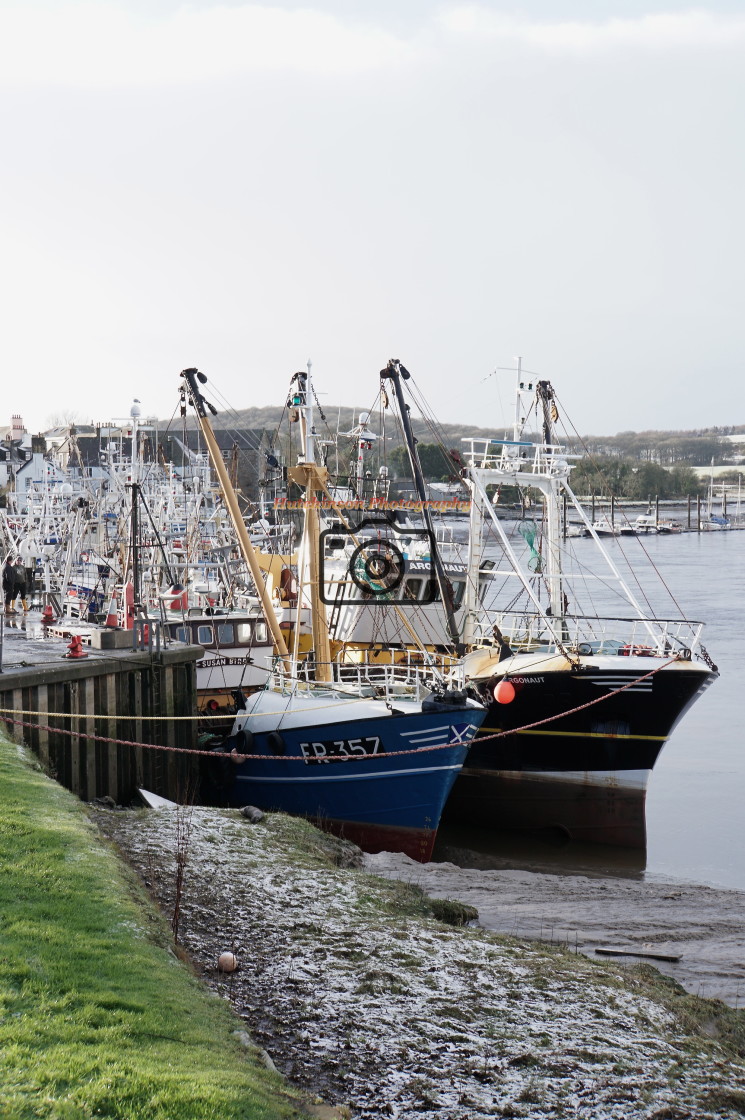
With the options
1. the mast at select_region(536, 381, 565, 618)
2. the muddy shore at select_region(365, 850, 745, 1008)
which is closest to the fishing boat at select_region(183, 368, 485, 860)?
the muddy shore at select_region(365, 850, 745, 1008)

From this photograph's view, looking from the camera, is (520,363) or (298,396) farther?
(520,363)

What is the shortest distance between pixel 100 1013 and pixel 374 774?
40.9 feet

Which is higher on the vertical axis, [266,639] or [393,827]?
[266,639]

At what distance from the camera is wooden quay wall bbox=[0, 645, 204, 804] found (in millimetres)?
14516

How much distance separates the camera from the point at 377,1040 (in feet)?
24.0

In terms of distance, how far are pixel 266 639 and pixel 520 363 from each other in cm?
972

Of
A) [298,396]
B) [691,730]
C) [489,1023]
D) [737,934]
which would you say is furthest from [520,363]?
[489,1023]

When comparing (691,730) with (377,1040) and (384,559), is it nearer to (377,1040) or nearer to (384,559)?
(384,559)

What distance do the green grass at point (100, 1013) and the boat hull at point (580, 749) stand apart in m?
13.3

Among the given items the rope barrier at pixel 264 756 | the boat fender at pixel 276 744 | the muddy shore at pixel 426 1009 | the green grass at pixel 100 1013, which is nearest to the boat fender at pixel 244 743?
the rope barrier at pixel 264 756

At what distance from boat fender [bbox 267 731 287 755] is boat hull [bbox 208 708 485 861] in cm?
2

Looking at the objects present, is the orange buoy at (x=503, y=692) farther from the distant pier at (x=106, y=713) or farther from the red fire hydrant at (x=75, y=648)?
the red fire hydrant at (x=75, y=648)

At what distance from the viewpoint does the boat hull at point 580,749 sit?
21.0 m

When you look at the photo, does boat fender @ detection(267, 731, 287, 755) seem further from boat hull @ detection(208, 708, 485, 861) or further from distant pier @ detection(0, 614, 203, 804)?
distant pier @ detection(0, 614, 203, 804)
